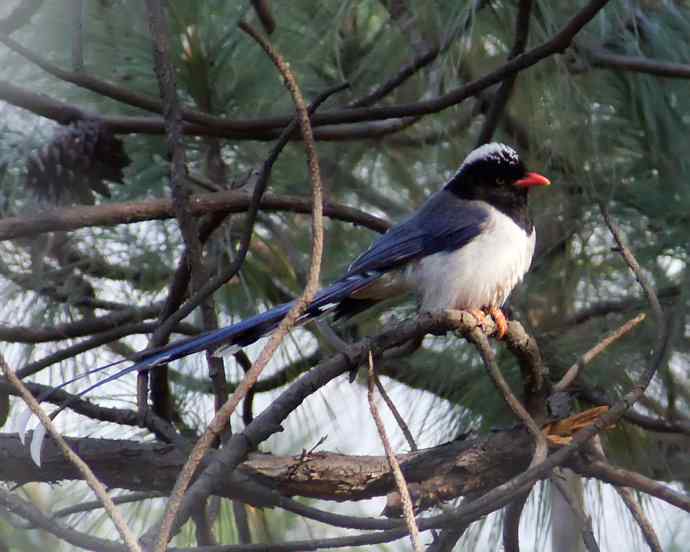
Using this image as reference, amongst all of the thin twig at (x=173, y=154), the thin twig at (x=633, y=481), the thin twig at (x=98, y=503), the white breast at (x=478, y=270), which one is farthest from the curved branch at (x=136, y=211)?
the thin twig at (x=633, y=481)

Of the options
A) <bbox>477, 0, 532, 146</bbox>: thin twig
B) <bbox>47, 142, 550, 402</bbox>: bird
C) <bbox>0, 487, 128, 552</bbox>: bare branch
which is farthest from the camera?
<bbox>47, 142, 550, 402</bbox>: bird

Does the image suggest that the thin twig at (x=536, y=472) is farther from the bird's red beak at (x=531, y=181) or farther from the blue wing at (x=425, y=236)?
the bird's red beak at (x=531, y=181)

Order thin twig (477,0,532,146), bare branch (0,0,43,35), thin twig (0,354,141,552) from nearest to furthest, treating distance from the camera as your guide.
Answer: thin twig (0,354,141,552) → bare branch (0,0,43,35) → thin twig (477,0,532,146)

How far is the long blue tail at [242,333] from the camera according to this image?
7.89ft

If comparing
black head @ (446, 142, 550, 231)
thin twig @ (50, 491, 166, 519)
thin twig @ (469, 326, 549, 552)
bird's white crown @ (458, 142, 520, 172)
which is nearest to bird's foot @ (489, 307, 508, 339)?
thin twig @ (469, 326, 549, 552)

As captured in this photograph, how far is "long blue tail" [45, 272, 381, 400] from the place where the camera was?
2406 millimetres

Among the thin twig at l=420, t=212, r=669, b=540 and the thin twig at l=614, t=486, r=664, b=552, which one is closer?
the thin twig at l=420, t=212, r=669, b=540

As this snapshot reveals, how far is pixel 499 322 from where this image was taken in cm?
282

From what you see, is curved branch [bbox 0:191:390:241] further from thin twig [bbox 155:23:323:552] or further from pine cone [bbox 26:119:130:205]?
thin twig [bbox 155:23:323:552]

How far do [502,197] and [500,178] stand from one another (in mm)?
57

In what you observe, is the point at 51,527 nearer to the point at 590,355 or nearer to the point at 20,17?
the point at 590,355

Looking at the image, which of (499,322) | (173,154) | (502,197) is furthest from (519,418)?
(502,197)

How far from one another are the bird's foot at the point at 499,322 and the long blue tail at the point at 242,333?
30 centimetres

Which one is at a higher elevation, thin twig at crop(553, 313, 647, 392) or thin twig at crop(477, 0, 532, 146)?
thin twig at crop(477, 0, 532, 146)
